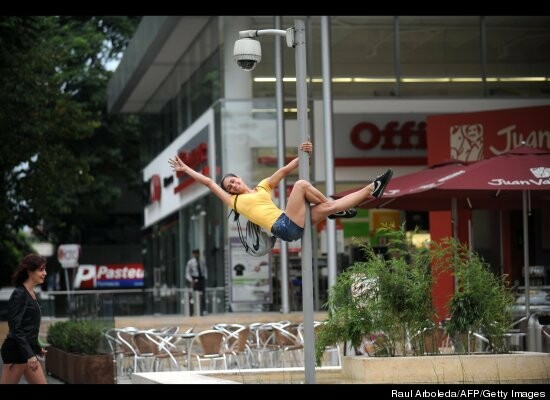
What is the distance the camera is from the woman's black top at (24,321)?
36.9ft

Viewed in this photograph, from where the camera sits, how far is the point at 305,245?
11656 millimetres

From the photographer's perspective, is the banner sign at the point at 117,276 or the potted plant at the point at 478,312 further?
the banner sign at the point at 117,276

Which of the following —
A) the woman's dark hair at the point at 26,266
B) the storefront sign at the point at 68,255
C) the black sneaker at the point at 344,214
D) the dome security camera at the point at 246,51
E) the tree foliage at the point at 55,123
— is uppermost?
the tree foliage at the point at 55,123

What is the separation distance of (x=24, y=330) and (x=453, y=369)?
4.13 metres

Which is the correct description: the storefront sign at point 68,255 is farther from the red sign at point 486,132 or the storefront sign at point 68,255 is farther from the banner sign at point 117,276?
the red sign at point 486,132

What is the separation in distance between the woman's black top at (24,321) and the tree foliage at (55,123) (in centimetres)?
1657

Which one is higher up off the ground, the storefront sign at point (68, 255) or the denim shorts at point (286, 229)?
the storefront sign at point (68, 255)

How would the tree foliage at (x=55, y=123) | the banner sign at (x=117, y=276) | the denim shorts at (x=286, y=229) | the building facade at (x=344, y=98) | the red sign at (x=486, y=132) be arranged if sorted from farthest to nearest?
the banner sign at (x=117, y=276)
the tree foliage at (x=55, y=123)
the building facade at (x=344, y=98)
the red sign at (x=486, y=132)
the denim shorts at (x=286, y=229)

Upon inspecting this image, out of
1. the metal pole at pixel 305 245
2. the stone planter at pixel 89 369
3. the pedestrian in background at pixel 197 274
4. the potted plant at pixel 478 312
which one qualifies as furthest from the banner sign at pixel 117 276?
the metal pole at pixel 305 245

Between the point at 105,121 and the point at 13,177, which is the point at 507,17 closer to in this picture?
the point at 13,177

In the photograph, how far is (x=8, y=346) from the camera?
1135 centimetres

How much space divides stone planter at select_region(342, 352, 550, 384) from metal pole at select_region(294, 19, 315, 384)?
3.45 feet

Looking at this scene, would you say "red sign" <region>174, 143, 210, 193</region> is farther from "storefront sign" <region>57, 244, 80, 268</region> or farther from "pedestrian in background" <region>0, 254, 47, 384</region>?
"pedestrian in background" <region>0, 254, 47, 384</region>
